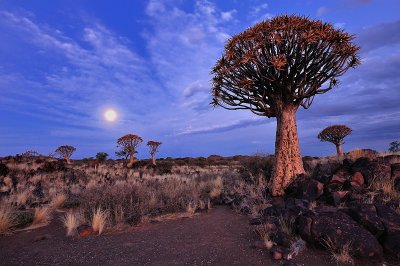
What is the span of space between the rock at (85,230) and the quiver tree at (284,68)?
17.4 feet

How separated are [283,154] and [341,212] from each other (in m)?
3.84

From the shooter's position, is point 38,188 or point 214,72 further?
point 38,188

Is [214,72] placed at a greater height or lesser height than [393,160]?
greater

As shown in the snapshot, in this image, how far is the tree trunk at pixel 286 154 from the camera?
10320 mm

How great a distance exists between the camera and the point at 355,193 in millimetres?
8703

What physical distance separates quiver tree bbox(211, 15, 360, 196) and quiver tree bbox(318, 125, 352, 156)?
52.5 ft

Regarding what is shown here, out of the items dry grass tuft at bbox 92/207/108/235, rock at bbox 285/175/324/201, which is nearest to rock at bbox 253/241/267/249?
rock at bbox 285/175/324/201

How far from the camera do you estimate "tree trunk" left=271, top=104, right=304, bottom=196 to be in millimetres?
10320

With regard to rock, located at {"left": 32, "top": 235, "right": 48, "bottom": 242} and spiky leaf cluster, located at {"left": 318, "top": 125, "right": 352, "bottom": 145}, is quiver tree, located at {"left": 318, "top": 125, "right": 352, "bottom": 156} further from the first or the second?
rock, located at {"left": 32, "top": 235, "right": 48, "bottom": 242}

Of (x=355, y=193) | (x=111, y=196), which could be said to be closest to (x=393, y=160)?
(x=355, y=193)

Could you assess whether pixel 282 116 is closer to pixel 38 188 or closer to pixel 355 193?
pixel 355 193

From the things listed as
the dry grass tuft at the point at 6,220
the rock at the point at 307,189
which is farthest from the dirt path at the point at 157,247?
the rock at the point at 307,189

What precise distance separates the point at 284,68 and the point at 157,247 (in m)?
6.11

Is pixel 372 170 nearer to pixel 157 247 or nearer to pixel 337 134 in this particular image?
pixel 157 247
